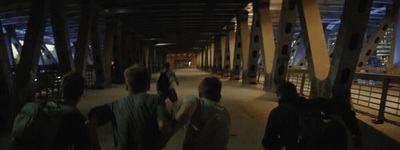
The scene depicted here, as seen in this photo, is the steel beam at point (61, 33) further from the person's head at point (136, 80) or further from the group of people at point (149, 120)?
the person's head at point (136, 80)

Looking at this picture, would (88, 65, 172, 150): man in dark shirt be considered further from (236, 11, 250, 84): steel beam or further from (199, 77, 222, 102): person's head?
(236, 11, 250, 84): steel beam

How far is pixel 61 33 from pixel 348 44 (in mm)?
8344

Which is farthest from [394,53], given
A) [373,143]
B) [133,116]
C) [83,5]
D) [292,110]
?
[83,5]

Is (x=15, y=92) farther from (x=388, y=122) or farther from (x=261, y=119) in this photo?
(x=388, y=122)

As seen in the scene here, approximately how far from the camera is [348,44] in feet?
16.2

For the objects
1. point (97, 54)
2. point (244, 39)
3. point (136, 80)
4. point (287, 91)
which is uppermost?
point (244, 39)

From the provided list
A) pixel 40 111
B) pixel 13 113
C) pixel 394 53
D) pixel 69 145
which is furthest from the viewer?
pixel 394 53

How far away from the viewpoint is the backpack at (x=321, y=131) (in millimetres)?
1650

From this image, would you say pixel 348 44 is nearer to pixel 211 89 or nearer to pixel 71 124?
pixel 211 89

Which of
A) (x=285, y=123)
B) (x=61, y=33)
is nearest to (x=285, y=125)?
(x=285, y=123)

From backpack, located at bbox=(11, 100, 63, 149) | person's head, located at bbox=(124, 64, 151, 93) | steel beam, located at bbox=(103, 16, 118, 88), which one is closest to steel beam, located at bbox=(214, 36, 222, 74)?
steel beam, located at bbox=(103, 16, 118, 88)

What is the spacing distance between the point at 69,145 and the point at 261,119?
4137 mm

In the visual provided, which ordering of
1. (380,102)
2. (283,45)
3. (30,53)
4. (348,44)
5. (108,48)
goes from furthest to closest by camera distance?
(108,48)
(283,45)
(380,102)
(30,53)
(348,44)

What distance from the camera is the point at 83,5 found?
29.7 feet
